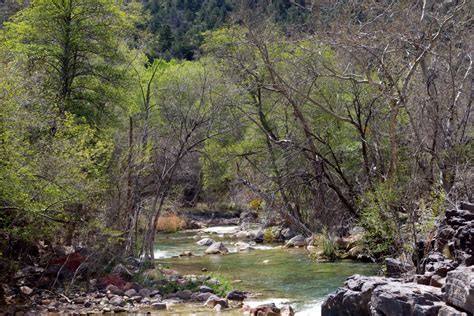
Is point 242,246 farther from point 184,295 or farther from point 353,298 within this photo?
point 353,298

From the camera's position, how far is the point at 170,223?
30359mm

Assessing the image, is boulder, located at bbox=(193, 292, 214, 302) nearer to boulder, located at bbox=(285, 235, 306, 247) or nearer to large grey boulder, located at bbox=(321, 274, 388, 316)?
large grey boulder, located at bbox=(321, 274, 388, 316)

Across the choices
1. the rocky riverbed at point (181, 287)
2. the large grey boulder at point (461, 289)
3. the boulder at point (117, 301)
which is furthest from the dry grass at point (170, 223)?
the large grey boulder at point (461, 289)

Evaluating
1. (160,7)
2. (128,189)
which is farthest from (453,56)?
(160,7)

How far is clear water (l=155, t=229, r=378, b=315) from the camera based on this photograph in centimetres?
1359

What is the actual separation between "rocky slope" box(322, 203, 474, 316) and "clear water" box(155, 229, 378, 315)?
1.92 meters

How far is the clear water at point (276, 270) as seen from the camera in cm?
1359

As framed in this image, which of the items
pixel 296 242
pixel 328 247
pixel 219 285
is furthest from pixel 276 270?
pixel 296 242

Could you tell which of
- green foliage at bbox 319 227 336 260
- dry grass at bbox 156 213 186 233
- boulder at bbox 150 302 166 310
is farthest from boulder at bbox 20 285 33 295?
dry grass at bbox 156 213 186 233

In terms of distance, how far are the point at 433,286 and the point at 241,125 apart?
442 inches

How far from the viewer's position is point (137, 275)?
48.4ft

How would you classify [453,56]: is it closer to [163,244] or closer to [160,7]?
[163,244]

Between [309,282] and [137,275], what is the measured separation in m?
4.37

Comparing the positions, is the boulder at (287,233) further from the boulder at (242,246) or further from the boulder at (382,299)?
the boulder at (382,299)
